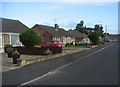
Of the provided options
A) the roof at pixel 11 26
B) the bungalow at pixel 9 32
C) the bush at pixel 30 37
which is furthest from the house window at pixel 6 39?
the bush at pixel 30 37

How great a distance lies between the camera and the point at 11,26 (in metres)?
42.2

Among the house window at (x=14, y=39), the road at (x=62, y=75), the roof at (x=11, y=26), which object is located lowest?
the road at (x=62, y=75)

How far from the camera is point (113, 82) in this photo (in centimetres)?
1295

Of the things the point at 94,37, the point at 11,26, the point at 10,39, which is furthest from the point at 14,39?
the point at 94,37

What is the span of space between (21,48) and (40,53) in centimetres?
284

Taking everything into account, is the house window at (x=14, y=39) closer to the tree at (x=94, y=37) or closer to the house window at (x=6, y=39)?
Answer: the house window at (x=6, y=39)

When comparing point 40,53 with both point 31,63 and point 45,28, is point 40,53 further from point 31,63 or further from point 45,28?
point 45,28

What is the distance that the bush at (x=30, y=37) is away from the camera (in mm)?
34906

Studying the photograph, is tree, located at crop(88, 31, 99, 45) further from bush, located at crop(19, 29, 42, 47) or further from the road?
the road

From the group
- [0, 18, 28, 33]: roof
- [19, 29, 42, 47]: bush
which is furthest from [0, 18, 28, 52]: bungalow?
[19, 29, 42, 47]: bush

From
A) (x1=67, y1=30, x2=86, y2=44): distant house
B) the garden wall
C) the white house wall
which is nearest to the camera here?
the garden wall

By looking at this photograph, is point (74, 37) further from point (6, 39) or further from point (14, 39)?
point (6, 39)

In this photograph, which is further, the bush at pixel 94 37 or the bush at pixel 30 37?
the bush at pixel 94 37

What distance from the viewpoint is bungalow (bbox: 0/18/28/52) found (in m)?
37.5
